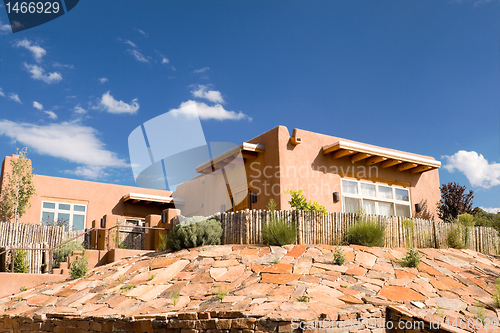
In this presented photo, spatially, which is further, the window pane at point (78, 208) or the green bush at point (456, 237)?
the window pane at point (78, 208)

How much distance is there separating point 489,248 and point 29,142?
1656 cm

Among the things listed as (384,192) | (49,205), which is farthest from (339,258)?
(49,205)

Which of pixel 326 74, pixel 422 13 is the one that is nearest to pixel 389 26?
pixel 422 13

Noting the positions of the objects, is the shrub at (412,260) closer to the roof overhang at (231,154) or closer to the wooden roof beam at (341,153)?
the wooden roof beam at (341,153)

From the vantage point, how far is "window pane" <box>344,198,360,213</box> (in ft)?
41.6

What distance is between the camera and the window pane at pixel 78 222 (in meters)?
16.3

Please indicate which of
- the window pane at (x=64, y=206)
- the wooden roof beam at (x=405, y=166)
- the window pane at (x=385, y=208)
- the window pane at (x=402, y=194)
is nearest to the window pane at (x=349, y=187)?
the window pane at (x=385, y=208)

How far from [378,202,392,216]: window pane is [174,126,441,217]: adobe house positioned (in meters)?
0.01

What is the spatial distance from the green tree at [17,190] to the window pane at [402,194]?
1362 centimetres

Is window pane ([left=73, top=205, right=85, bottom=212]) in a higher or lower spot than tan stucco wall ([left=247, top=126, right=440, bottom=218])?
lower

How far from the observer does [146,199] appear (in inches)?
678

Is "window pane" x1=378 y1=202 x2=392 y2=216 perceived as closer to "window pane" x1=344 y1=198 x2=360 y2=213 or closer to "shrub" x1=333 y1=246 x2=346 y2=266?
"window pane" x1=344 y1=198 x2=360 y2=213

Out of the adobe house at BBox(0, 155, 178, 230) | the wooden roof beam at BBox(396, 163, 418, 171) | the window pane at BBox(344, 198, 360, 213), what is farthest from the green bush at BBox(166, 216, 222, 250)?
the wooden roof beam at BBox(396, 163, 418, 171)

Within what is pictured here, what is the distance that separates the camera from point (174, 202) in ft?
58.8
